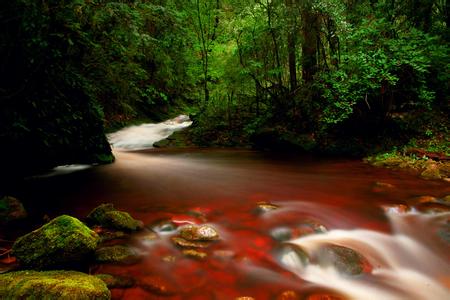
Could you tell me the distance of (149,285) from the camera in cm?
299

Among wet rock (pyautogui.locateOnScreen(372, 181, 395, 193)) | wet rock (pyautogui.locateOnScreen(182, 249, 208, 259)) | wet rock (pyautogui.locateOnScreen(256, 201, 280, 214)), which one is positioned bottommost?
wet rock (pyautogui.locateOnScreen(182, 249, 208, 259))

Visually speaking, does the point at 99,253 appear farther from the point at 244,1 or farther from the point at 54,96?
the point at 244,1

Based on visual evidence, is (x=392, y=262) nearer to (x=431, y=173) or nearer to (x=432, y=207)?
(x=432, y=207)

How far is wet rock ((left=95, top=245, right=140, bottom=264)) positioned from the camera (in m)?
3.31

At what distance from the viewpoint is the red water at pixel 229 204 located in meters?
3.10

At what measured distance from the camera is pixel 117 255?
3398 mm

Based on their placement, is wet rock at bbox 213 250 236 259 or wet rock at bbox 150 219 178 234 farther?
wet rock at bbox 150 219 178 234

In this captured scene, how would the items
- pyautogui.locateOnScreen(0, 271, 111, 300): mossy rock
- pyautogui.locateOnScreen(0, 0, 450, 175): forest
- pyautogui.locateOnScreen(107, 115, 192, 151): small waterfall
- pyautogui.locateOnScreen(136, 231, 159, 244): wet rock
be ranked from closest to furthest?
pyautogui.locateOnScreen(0, 271, 111, 300): mossy rock < pyautogui.locateOnScreen(136, 231, 159, 244): wet rock < pyautogui.locateOnScreen(0, 0, 450, 175): forest < pyautogui.locateOnScreen(107, 115, 192, 151): small waterfall

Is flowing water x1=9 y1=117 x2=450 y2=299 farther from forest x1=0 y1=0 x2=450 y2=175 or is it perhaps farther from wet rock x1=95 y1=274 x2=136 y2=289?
forest x1=0 y1=0 x2=450 y2=175

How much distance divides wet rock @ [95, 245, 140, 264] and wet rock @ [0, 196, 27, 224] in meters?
1.69

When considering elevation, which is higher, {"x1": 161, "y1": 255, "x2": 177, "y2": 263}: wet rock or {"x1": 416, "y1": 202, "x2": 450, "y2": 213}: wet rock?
{"x1": 161, "y1": 255, "x2": 177, "y2": 263}: wet rock

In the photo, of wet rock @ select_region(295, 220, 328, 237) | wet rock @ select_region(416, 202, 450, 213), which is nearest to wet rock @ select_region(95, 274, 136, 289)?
wet rock @ select_region(295, 220, 328, 237)

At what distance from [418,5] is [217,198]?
33.7ft

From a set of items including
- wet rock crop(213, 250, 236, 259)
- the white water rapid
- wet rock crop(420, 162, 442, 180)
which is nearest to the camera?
the white water rapid
